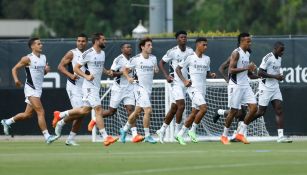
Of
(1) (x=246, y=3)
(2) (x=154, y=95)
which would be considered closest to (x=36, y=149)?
(2) (x=154, y=95)

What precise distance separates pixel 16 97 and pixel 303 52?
747 centimetres

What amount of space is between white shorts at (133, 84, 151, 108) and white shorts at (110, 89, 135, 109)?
904 millimetres

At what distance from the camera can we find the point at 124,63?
30.3 meters

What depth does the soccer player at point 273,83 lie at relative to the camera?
1137 inches

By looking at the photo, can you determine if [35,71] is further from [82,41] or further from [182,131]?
[182,131]

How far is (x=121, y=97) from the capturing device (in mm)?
30375

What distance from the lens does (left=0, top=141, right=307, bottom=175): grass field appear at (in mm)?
18812

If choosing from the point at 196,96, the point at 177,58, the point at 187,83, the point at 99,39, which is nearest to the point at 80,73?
the point at 99,39

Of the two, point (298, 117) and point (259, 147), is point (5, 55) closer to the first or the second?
point (298, 117)

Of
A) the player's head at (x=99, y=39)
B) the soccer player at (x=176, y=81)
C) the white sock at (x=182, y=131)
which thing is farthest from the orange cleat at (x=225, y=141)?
the player's head at (x=99, y=39)

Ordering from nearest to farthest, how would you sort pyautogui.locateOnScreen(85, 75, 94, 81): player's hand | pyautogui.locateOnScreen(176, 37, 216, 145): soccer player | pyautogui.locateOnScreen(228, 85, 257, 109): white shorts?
pyautogui.locateOnScreen(85, 75, 94, 81): player's hand, pyautogui.locateOnScreen(228, 85, 257, 109): white shorts, pyautogui.locateOnScreen(176, 37, 216, 145): soccer player

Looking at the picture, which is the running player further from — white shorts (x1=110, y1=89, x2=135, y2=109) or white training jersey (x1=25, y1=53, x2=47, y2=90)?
white training jersey (x1=25, y1=53, x2=47, y2=90)

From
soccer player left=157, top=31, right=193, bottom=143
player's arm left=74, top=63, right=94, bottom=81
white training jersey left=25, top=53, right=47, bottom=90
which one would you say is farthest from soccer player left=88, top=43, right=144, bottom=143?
player's arm left=74, top=63, right=94, bottom=81

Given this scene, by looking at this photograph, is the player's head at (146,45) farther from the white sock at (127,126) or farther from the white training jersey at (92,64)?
the white training jersey at (92,64)
